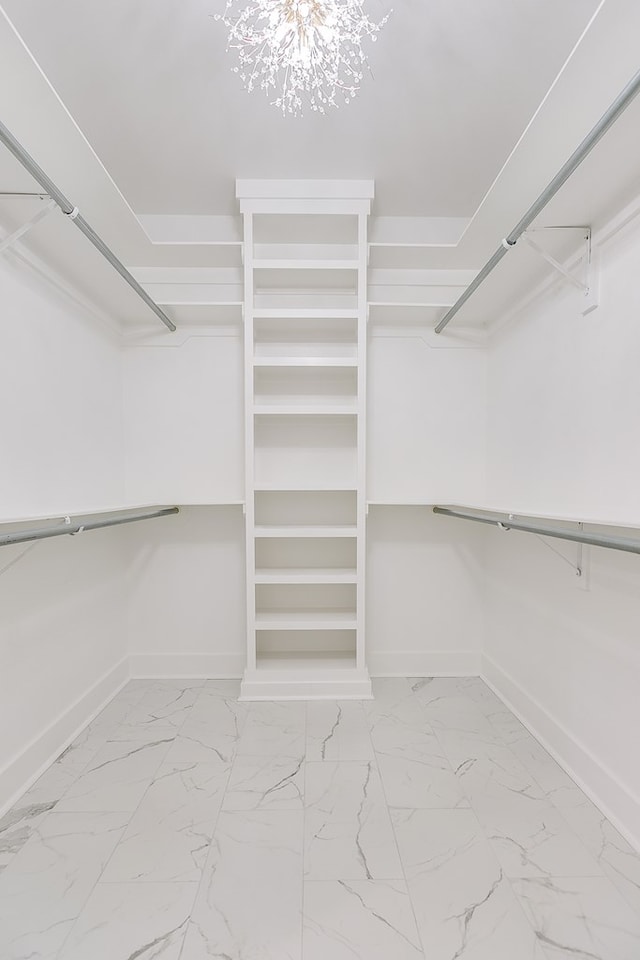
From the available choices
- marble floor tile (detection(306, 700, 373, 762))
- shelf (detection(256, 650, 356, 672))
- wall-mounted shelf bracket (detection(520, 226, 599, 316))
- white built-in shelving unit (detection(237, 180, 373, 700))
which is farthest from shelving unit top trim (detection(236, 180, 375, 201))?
marble floor tile (detection(306, 700, 373, 762))

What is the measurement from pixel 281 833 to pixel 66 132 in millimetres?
2318

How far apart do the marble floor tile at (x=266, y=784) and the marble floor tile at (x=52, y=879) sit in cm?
38

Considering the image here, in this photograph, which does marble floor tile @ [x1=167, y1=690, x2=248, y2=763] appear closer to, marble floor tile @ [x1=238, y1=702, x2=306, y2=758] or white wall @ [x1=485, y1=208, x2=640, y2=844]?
marble floor tile @ [x1=238, y1=702, x2=306, y2=758]

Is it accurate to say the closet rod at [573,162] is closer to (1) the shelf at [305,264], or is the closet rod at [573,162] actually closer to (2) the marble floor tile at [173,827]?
(1) the shelf at [305,264]

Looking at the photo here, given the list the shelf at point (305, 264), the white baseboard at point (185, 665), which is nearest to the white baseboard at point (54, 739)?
the white baseboard at point (185, 665)

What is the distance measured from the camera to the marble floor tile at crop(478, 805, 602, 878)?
1312 mm

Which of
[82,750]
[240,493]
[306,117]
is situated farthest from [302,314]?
[82,750]

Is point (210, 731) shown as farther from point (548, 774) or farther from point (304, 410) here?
point (304, 410)

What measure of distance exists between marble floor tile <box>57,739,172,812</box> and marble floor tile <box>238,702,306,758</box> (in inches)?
14.0

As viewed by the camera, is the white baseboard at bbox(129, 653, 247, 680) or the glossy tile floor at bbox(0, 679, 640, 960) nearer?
the glossy tile floor at bbox(0, 679, 640, 960)

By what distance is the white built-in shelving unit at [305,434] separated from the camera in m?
2.35

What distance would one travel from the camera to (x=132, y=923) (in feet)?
3.80

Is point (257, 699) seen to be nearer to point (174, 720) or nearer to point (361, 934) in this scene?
point (174, 720)

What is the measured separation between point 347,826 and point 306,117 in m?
2.64
